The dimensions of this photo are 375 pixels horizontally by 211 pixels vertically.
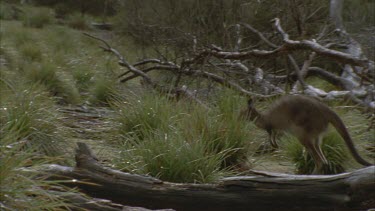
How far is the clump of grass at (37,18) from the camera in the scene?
23.5 m

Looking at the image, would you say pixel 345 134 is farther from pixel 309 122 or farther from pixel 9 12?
pixel 9 12

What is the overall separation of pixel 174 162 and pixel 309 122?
1.35 metres

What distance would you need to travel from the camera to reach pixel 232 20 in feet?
42.9

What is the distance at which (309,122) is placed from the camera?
659 cm

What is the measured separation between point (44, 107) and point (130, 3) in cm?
943

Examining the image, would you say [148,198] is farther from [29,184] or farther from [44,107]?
[44,107]

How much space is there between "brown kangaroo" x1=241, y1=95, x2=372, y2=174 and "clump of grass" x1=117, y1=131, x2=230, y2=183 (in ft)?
2.77

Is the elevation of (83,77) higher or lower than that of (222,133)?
lower

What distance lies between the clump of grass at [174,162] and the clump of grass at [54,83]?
192 inches

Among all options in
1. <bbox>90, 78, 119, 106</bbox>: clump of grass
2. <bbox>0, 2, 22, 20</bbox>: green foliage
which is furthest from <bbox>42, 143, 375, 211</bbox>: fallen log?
<bbox>0, 2, 22, 20</bbox>: green foliage

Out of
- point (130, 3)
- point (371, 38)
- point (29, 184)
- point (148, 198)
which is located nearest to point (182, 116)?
point (148, 198)

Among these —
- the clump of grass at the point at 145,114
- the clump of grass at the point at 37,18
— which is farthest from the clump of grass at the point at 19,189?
the clump of grass at the point at 37,18

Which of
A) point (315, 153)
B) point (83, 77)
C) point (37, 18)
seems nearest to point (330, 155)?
point (315, 153)

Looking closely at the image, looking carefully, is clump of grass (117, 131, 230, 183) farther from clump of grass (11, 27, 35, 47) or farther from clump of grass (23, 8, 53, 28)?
clump of grass (23, 8, 53, 28)
